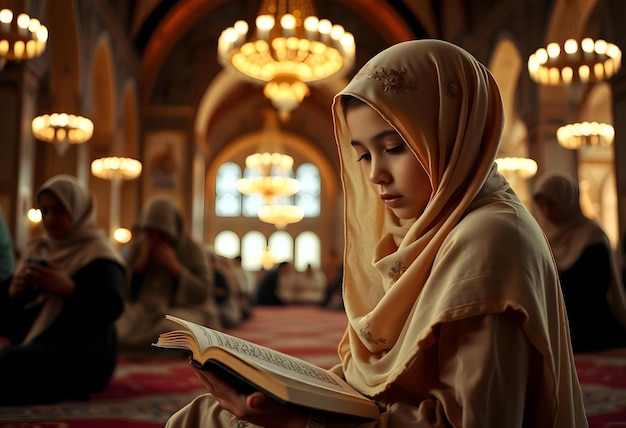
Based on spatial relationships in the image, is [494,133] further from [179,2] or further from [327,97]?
[327,97]

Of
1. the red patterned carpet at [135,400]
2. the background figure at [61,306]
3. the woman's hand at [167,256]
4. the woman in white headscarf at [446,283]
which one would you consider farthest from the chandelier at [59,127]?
the woman in white headscarf at [446,283]

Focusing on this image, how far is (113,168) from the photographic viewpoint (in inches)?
492

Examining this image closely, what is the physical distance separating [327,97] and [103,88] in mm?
9563

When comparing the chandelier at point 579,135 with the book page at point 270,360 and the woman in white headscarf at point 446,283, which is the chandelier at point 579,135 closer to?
the woman in white headscarf at point 446,283

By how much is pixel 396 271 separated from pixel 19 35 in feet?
21.6

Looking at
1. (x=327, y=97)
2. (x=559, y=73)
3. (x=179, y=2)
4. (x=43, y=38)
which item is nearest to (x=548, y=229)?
(x=559, y=73)

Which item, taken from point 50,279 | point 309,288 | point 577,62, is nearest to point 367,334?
point 50,279

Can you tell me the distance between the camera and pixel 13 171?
8750mm

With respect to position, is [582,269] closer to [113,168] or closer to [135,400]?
[135,400]

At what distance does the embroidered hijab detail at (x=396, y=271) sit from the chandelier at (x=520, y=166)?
9.98 m

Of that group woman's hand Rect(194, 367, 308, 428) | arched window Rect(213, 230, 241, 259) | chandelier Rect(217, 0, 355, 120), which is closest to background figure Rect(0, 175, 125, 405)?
woman's hand Rect(194, 367, 308, 428)

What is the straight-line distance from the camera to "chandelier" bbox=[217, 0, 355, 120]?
9.53m

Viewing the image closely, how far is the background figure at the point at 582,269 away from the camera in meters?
5.25

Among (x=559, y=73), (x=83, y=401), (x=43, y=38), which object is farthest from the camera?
(x=559, y=73)
